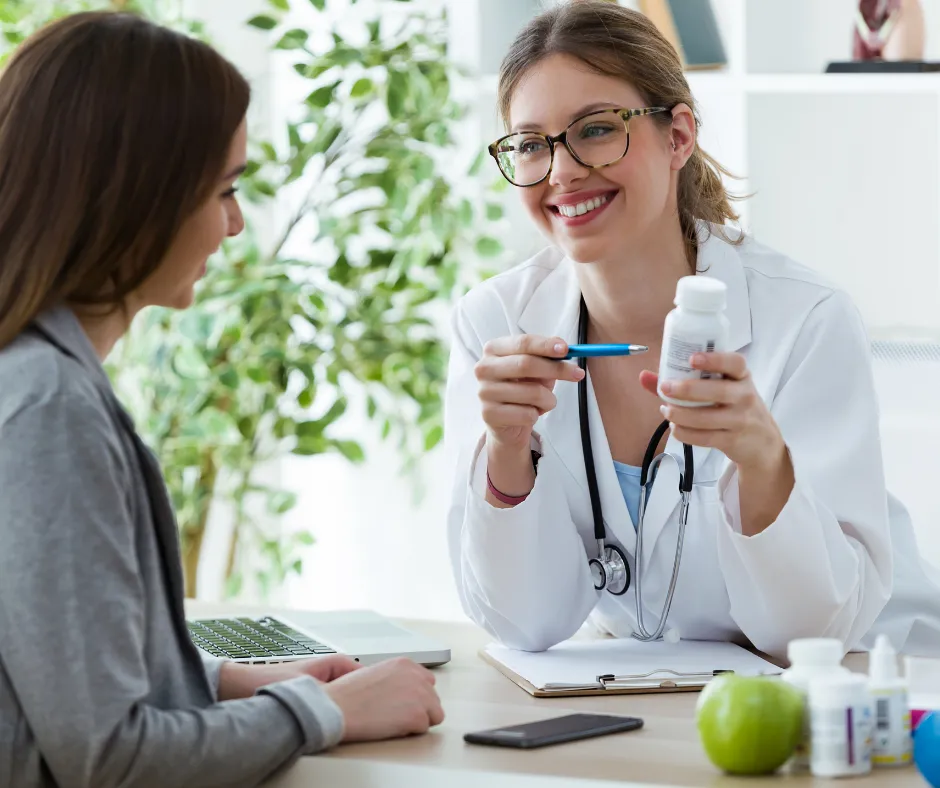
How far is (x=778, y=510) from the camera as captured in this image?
4.86ft

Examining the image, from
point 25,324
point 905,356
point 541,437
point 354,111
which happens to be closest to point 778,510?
point 541,437

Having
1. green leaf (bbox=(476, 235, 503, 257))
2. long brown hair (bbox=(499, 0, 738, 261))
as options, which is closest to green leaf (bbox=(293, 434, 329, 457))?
green leaf (bbox=(476, 235, 503, 257))

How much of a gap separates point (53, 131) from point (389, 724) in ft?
2.03

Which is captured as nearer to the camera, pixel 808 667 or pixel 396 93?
pixel 808 667

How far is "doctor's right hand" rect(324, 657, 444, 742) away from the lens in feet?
4.02

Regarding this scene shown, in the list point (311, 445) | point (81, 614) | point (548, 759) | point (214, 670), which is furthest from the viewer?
point (311, 445)

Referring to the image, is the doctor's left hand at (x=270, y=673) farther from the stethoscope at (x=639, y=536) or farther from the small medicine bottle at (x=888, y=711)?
the small medicine bottle at (x=888, y=711)

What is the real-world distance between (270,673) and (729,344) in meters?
0.77

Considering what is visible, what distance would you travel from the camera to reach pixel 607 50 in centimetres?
180

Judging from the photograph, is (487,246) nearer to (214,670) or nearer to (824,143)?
(824,143)

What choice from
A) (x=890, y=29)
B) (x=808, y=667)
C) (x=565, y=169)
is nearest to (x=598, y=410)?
(x=565, y=169)

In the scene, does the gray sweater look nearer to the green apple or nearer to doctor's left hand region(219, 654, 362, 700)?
doctor's left hand region(219, 654, 362, 700)

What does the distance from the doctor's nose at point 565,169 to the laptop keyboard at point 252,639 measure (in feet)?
2.27

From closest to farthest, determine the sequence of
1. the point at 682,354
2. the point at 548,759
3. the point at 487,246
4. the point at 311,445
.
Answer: the point at 548,759, the point at 682,354, the point at 487,246, the point at 311,445
